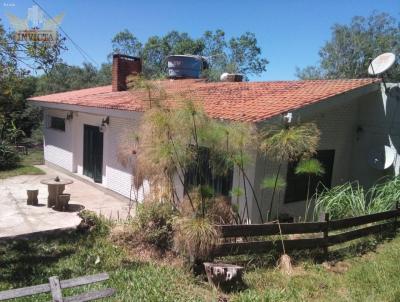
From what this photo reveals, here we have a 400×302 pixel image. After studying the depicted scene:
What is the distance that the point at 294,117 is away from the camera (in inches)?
368

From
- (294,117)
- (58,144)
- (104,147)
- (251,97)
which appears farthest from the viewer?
(58,144)

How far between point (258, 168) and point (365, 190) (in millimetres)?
4614

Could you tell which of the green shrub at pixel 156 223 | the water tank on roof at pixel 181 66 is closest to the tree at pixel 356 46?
the water tank on roof at pixel 181 66

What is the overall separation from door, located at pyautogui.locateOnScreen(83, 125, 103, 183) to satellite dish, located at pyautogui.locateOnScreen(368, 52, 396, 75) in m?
9.60

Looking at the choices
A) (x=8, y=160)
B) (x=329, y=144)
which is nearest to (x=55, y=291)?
(x=329, y=144)

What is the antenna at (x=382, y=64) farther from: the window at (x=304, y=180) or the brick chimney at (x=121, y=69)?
the brick chimney at (x=121, y=69)

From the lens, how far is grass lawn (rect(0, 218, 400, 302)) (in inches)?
232

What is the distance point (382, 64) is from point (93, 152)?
35.2 feet

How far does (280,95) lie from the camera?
1095cm

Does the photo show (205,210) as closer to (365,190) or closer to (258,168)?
(258,168)

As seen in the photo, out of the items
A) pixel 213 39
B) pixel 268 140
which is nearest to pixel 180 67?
pixel 268 140

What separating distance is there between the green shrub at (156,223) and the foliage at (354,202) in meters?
3.83

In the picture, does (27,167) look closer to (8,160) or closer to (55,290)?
(8,160)

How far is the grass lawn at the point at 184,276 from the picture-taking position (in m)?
5.90
